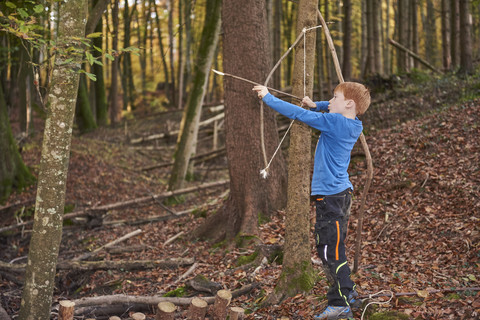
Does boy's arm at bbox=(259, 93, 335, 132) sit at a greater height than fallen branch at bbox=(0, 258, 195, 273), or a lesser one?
greater

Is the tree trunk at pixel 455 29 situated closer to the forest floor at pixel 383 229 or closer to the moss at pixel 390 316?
the forest floor at pixel 383 229

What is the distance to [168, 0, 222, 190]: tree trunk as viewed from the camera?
10.5 m

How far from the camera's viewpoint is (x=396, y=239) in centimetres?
610

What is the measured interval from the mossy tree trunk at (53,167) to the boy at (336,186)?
2.40 m

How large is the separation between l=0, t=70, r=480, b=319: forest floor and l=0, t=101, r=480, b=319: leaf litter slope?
2 cm

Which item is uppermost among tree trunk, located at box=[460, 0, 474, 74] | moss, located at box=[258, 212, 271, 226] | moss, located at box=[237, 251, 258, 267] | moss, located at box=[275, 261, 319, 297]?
tree trunk, located at box=[460, 0, 474, 74]

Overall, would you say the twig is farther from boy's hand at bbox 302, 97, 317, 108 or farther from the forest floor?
boy's hand at bbox 302, 97, 317, 108

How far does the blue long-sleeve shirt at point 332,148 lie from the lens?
156 inches

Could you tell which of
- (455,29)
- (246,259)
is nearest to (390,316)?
(246,259)

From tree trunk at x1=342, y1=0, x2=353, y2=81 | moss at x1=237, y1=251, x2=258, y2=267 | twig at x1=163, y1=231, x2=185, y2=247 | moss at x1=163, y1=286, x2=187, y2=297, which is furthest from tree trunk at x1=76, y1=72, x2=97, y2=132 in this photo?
moss at x1=163, y1=286, x2=187, y2=297

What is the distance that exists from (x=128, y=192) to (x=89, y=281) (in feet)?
18.1

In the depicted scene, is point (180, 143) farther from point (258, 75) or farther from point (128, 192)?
point (258, 75)

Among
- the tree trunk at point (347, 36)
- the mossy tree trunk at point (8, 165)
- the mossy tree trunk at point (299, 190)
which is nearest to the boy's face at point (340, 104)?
the mossy tree trunk at point (299, 190)

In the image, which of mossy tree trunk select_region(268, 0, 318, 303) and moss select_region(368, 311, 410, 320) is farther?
mossy tree trunk select_region(268, 0, 318, 303)
